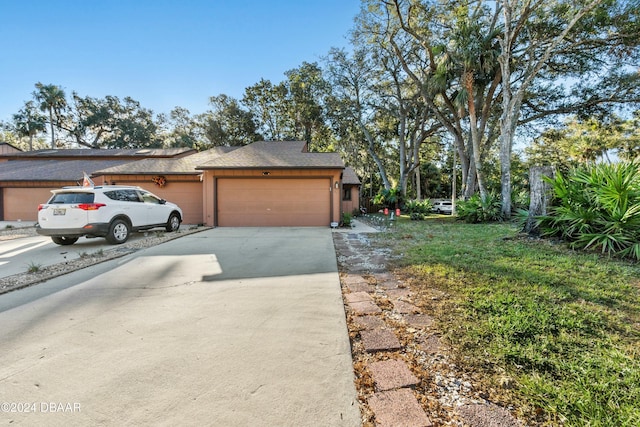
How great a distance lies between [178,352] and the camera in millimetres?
2113

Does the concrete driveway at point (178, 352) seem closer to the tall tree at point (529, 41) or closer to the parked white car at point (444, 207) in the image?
the tall tree at point (529, 41)

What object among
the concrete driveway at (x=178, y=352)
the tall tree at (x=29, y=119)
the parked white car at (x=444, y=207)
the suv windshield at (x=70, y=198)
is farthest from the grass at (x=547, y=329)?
the tall tree at (x=29, y=119)

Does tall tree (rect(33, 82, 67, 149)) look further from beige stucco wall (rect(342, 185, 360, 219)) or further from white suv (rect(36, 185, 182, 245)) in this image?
beige stucco wall (rect(342, 185, 360, 219))

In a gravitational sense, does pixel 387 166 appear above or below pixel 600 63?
below

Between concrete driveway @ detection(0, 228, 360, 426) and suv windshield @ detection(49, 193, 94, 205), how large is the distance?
2883 mm

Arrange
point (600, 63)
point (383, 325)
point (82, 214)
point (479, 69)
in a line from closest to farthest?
point (383, 325)
point (82, 214)
point (479, 69)
point (600, 63)

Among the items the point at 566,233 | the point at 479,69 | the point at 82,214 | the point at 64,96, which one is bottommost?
the point at 566,233

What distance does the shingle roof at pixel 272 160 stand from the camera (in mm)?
9984

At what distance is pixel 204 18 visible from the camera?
959 centimetres

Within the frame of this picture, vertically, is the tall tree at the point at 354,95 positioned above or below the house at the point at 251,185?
above

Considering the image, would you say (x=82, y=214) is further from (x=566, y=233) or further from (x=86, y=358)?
(x=566, y=233)

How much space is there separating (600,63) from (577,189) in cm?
1290

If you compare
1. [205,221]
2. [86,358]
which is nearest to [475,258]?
[86,358]

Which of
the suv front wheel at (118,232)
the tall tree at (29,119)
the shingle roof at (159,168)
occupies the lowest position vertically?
the suv front wheel at (118,232)
